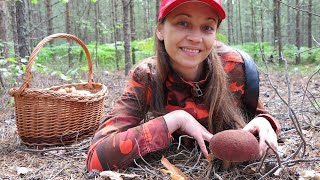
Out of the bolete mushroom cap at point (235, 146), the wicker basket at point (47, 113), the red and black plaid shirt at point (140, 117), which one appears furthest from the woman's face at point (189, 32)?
the wicker basket at point (47, 113)

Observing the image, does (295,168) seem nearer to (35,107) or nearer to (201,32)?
(201,32)

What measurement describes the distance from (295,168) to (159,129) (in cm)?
89

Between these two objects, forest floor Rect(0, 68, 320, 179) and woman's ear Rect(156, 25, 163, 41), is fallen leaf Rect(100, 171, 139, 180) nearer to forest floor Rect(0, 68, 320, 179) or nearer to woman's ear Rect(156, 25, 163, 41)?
forest floor Rect(0, 68, 320, 179)

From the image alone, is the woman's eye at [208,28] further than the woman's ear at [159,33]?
No

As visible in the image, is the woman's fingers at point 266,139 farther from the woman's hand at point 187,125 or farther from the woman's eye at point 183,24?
the woman's eye at point 183,24

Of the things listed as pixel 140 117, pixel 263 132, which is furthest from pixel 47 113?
pixel 263 132

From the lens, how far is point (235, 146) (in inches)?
55.8

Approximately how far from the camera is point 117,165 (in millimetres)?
1918

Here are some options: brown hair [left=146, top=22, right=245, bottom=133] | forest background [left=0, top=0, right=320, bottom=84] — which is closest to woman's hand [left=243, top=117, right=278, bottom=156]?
brown hair [left=146, top=22, right=245, bottom=133]

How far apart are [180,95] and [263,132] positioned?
0.69 meters

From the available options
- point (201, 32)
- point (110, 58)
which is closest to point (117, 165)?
point (201, 32)

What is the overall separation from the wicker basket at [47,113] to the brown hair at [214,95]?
3.35ft

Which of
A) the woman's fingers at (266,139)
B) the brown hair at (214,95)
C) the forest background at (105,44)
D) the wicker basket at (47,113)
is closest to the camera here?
the woman's fingers at (266,139)

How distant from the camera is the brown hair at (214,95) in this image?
2.08 metres
